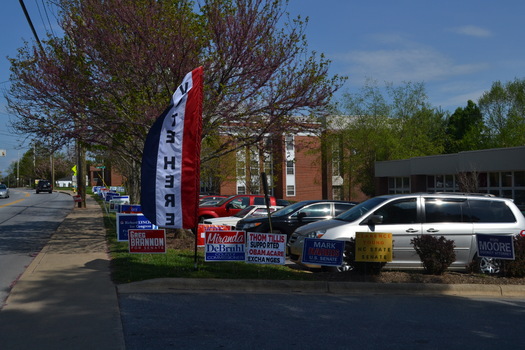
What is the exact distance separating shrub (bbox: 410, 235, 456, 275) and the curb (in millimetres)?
640

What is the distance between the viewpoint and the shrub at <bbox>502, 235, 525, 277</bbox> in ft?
33.3

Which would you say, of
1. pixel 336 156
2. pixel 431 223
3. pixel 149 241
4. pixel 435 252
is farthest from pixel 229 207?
pixel 336 156

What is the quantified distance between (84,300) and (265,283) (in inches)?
116

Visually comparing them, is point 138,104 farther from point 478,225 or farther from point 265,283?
point 478,225

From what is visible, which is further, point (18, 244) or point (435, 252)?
point (18, 244)

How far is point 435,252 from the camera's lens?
10.1 m

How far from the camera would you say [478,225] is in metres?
10.9

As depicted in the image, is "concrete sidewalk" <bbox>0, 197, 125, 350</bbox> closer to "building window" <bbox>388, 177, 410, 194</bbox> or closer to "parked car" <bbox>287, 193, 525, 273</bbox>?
"parked car" <bbox>287, 193, 525, 273</bbox>

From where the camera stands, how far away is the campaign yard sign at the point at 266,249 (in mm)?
9898

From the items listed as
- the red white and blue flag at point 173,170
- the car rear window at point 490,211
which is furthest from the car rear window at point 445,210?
the red white and blue flag at point 173,170

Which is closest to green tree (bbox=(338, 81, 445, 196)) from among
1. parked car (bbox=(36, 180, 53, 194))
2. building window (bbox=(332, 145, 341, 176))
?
building window (bbox=(332, 145, 341, 176))

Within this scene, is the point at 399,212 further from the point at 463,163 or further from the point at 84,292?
the point at 463,163

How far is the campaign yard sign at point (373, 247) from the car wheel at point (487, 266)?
2343mm

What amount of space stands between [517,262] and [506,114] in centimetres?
4159
